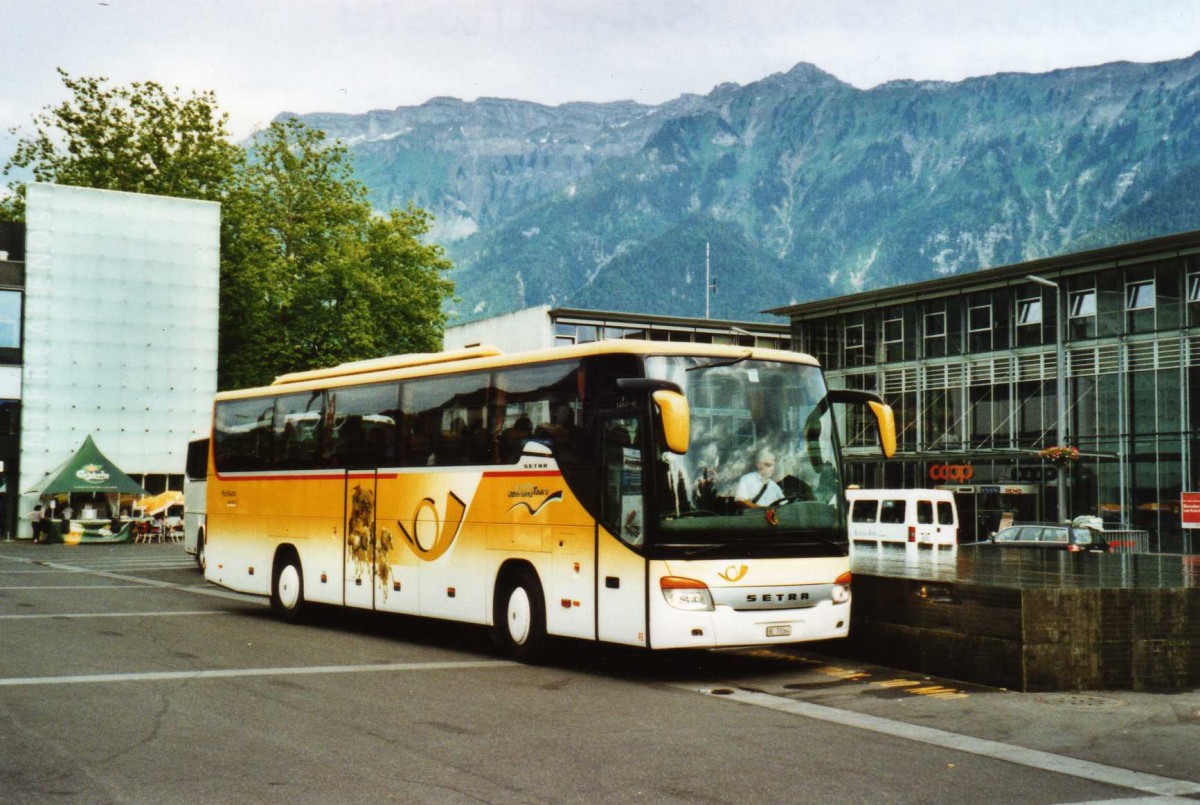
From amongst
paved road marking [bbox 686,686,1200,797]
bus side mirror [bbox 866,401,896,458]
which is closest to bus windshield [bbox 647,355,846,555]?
bus side mirror [bbox 866,401,896,458]

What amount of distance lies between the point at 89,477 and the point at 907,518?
30.3m

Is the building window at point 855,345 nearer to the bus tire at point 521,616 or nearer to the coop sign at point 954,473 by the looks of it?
the coop sign at point 954,473

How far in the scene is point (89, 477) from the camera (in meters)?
47.2

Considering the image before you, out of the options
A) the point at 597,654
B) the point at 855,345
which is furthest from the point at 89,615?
the point at 855,345

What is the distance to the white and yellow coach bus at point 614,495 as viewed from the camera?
38.7 feet

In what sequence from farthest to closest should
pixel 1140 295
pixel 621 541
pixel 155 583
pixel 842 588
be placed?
pixel 1140 295 < pixel 155 583 < pixel 842 588 < pixel 621 541

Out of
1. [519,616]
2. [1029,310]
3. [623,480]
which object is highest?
[1029,310]

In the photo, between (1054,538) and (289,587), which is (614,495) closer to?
(289,587)

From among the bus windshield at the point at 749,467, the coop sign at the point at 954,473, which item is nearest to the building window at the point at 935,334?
the coop sign at the point at 954,473

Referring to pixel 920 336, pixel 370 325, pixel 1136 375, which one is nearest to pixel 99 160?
pixel 370 325

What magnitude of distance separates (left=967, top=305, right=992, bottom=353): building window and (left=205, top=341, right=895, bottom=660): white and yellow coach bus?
38673mm

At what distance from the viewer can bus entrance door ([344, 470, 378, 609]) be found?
16.0m

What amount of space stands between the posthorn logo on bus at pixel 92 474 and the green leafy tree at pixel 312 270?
11.2 m

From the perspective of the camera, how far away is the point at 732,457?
39.3 feet
